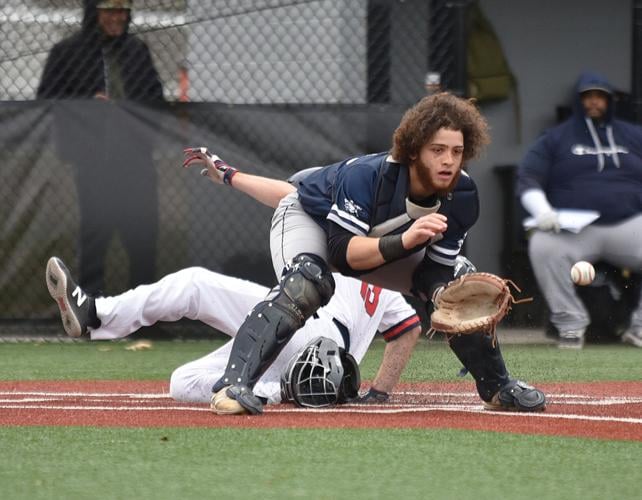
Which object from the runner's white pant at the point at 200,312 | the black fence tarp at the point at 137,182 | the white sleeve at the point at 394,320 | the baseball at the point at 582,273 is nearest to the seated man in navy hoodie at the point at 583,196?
the black fence tarp at the point at 137,182

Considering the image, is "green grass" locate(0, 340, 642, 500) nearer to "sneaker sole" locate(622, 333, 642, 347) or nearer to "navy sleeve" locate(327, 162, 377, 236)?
"navy sleeve" locate(327, 162, 377, 236)

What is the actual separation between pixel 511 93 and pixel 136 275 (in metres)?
3.89

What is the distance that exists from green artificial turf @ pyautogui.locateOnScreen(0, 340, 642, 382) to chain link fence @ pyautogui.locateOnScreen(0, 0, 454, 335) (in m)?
0.55

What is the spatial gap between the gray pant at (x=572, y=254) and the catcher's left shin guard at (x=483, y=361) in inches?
165

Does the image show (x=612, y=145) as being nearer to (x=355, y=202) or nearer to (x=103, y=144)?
(x=103, y=144)

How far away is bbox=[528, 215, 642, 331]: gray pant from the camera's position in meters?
9.95

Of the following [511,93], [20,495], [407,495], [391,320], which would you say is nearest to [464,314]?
[391,320]

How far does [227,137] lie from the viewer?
10.1 m

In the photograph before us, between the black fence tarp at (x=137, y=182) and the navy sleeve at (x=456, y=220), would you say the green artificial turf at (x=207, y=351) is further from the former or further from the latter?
the navy sleeve at (x=456, y=220)

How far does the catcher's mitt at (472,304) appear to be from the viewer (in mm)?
5445

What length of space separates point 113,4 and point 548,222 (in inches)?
139

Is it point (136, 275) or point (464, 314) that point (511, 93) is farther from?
point (464, 314)

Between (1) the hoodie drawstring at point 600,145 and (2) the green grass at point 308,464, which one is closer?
(2) the green grass at point 308,464

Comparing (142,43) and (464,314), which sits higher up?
(142,43)
